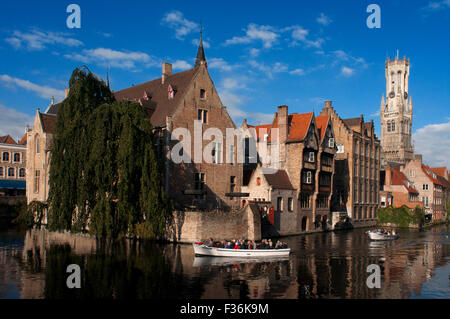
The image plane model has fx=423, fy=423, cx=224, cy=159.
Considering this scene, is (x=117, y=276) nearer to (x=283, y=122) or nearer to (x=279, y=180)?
(x=279, y=180)

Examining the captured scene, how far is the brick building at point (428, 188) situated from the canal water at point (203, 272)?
159 ft

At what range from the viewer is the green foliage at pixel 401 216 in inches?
2773

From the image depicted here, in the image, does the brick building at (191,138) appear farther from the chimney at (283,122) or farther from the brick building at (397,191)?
the brick building at (397,191)

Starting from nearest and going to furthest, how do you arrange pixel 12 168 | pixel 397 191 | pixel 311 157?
pixel 311 157
pixel 12 168
pixel 397 191

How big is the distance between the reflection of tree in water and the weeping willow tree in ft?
8.84

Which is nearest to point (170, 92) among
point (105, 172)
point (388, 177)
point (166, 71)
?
Result: point (166, 71)

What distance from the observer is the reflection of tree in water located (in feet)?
69.9

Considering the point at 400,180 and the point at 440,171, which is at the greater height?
the point at 440,171

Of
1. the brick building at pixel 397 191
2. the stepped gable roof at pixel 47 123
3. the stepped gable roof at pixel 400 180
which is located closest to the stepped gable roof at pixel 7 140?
the stepped gable roof at pixel 47 123

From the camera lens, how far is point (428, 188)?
8612 cm

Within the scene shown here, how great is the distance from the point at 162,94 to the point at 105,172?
19466 millimetres
